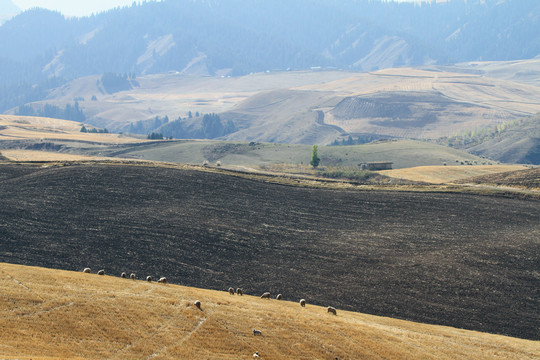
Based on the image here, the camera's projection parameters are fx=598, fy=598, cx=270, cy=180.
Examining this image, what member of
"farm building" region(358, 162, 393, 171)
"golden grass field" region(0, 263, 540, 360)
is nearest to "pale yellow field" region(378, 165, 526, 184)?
"farm building" region(358, 162, 393, 171)

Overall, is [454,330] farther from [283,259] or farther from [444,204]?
[444,204]

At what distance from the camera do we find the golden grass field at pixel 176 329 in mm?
31438

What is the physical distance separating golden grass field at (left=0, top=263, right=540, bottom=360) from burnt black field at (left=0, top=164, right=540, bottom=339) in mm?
8975

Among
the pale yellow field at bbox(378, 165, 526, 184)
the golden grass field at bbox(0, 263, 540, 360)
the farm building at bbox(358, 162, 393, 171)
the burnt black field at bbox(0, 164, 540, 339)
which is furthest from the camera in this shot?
the farm building at bbox(358, 162, 393, 171)

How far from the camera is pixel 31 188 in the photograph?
256ft

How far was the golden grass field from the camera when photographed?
31.4 m

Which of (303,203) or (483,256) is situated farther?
(303,203)

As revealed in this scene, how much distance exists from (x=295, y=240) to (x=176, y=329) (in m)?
32.6

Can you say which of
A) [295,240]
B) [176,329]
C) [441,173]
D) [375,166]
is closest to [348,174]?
[375,166]

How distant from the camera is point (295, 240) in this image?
65.7 m

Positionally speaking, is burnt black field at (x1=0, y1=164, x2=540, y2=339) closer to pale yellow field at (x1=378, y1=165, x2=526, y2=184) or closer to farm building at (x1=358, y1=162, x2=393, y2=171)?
pale yellow field at (x1=378, y1=165, x2=526, y2=184)

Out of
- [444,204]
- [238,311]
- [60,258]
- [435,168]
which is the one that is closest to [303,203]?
[444,204]

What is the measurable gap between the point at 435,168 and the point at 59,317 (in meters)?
124

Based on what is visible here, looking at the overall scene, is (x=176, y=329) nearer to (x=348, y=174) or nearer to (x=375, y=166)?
(x=348, y=174)
